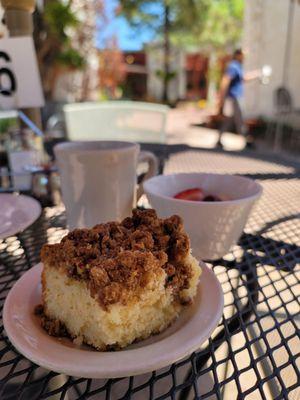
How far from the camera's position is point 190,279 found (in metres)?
0.40

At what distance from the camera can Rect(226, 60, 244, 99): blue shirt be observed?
438cm

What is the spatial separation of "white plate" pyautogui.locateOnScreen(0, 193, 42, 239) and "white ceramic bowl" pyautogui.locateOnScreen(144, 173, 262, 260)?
20 cm

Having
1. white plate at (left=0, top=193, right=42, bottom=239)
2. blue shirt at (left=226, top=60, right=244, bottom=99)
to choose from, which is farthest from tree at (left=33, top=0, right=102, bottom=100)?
white plate at (left=0, top=193, right=42, bottom=239)

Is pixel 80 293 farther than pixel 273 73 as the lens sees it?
No

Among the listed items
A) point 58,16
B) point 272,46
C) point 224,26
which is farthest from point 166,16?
point 58,16

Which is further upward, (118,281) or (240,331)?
(118,281)

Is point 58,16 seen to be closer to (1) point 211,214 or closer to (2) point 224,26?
(1) point 211,214

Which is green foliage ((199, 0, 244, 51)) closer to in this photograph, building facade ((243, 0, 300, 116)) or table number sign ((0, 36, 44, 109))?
building facade ((243, 0, 300, 116))

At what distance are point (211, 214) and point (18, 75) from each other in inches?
32.2

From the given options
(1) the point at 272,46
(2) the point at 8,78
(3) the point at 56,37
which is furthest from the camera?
(1) the point at 272,46

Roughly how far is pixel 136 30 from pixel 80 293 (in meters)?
13.6

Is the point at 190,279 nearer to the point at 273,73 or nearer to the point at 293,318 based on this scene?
the point at 293,318

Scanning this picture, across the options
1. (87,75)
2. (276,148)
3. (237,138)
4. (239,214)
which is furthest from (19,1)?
(87,75)

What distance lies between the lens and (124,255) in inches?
13.8
